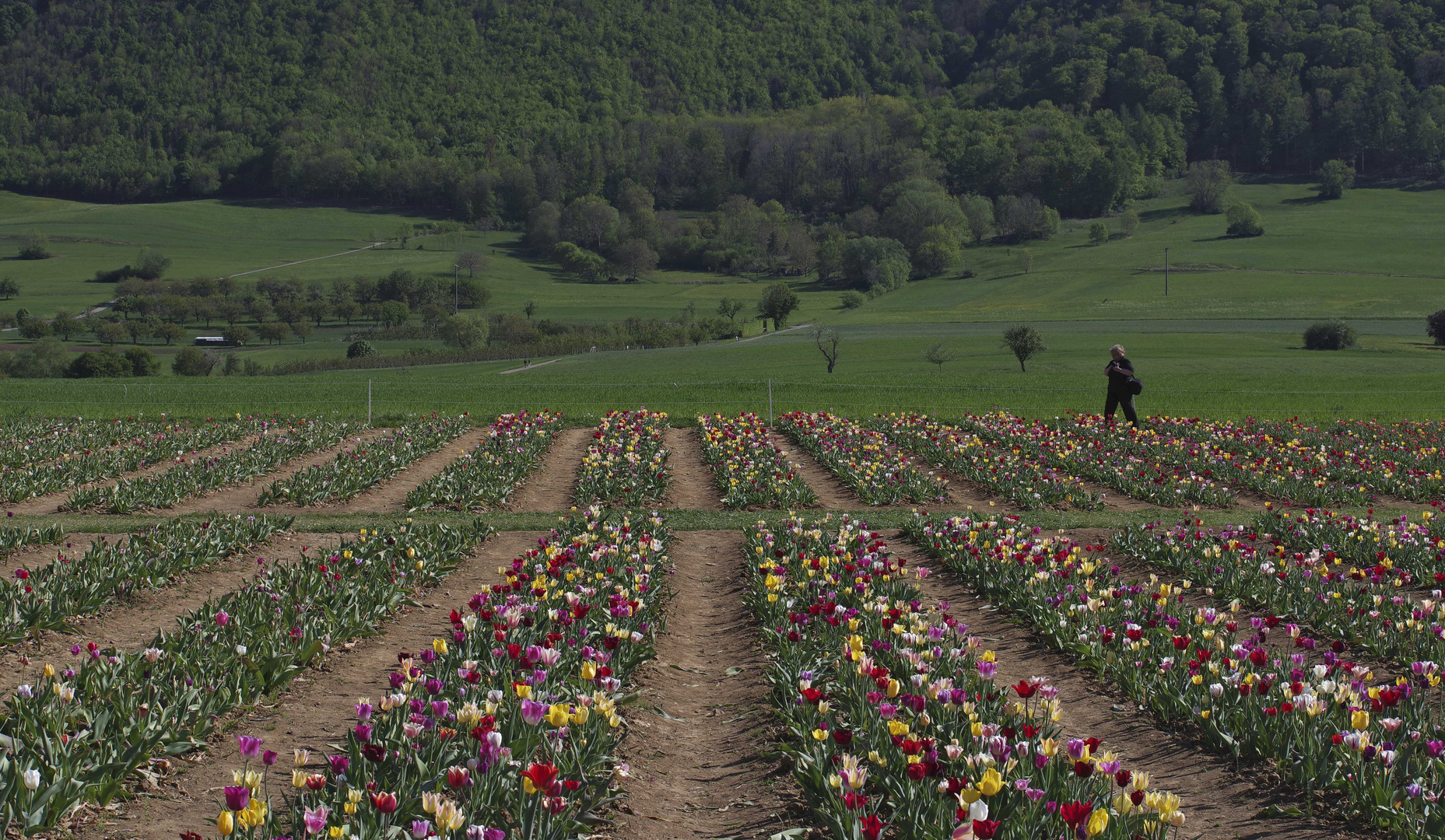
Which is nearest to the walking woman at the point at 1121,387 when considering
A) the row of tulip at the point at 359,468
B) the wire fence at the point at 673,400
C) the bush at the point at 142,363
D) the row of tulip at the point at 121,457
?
the wire fence at the point at 673,400

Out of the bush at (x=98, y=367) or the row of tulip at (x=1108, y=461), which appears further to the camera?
the bush at (x=98, y=367)

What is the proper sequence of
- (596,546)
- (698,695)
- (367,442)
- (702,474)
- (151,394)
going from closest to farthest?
(698,695), (596,546), (702,474), (367,442), (151,394)

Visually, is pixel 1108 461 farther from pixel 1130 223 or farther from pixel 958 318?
pixel 1130 223

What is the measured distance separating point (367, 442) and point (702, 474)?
7065 mm

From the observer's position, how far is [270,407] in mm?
28234

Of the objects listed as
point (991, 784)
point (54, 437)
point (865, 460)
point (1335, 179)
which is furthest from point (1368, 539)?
point (1335, 179)

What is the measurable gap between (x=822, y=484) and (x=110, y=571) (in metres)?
11.5

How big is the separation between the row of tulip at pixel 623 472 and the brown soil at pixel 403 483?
101 inches

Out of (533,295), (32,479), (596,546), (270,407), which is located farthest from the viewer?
(533,295)

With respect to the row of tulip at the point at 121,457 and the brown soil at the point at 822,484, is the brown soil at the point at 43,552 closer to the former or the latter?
the row of tulip at the point at 121,457

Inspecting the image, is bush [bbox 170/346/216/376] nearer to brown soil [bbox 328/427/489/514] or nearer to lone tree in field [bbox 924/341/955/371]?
lone tree in field [bbox 924/341/955/371]

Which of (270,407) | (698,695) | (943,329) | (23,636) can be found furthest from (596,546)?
(943,329)

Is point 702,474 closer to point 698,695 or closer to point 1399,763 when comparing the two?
point 698,695

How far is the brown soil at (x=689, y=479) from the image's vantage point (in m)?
16.0
